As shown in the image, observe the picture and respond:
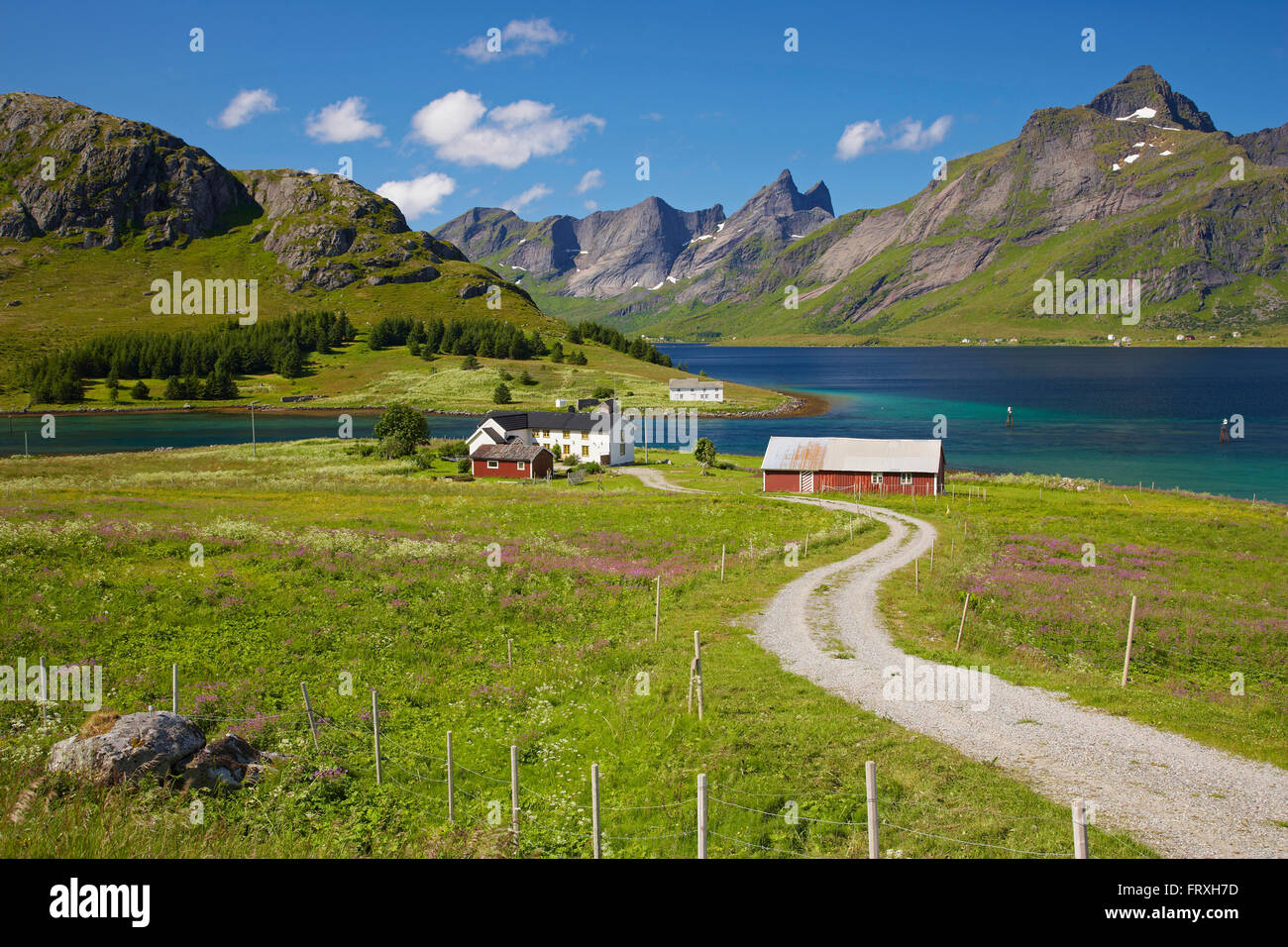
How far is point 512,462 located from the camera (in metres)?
87.9

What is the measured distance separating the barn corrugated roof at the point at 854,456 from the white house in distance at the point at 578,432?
2762 cm

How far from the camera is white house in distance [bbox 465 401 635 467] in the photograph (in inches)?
3883

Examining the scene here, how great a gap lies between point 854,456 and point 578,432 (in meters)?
40.3

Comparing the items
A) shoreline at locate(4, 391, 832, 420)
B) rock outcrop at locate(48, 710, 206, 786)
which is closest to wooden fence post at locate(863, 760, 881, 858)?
rock outcrop at locate(48, 710, 206, 786)

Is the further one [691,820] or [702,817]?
[691,820]

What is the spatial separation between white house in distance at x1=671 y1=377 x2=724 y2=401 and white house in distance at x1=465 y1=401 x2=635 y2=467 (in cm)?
7188

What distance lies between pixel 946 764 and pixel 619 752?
7.17 meters

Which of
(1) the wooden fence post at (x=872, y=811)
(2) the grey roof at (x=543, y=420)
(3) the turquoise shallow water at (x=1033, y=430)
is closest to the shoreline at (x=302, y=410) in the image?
(3) the turquoise shallow water at (x=1033, y=430)

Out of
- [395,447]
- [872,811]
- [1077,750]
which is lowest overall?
[1077,750]

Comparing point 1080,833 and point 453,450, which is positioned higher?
point 453,450

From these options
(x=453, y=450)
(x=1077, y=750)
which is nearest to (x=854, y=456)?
(x=453, y=450)

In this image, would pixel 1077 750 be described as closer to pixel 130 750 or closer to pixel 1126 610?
pixel 1126 610
